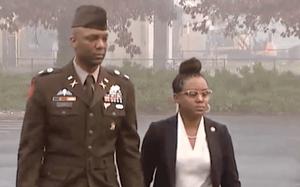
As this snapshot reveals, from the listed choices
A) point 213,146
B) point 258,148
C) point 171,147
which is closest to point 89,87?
point 171,147

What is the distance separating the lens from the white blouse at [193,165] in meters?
4.31

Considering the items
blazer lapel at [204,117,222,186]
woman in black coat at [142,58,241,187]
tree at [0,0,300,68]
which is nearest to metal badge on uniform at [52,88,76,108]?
woman in black coat at [142,58,241,187]

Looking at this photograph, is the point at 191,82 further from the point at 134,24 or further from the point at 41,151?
the point at 134,24

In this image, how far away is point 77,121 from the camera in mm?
4012

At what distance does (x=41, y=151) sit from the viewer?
4.03 metres

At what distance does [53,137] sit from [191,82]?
863 mm

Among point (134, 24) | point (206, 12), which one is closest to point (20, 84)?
point (206, 12)

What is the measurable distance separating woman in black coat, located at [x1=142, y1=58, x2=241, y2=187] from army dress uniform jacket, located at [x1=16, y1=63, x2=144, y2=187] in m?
0.42

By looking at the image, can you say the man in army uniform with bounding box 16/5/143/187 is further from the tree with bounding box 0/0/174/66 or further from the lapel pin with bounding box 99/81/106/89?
the tree with bounding box 0/0/174/66

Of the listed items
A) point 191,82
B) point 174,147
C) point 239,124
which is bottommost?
point 239,124

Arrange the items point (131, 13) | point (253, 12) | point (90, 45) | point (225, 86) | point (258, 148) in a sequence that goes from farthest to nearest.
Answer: point (131, 13)
point (253, 12)
point (225, 86)
point (258, 148)
point (90, 45)

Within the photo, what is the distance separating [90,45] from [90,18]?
0.15 m

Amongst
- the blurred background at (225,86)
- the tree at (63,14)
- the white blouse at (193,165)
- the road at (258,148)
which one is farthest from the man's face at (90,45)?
the tree at (63,14)

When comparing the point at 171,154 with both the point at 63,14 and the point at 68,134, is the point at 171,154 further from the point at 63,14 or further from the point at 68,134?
the point at 63,14
